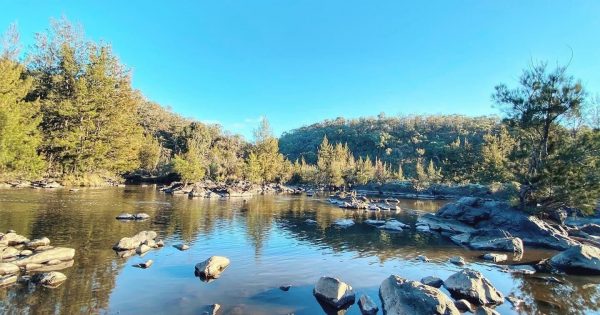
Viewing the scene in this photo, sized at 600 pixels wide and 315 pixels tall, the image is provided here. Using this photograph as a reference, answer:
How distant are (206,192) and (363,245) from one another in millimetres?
43315

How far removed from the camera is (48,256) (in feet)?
51.9

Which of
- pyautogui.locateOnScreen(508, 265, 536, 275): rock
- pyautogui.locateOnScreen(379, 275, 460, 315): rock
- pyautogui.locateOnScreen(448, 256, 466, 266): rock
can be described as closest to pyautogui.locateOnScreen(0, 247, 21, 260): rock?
pyautogui.locateOnScreen(379, 275, 460, 315): rock

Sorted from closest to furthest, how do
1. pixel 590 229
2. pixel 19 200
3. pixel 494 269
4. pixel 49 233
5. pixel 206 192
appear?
pixel 494 269, pixel 49 233, pixel 590 229, pixel 19 200, pixel 206 192

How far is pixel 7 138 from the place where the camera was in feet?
79.3

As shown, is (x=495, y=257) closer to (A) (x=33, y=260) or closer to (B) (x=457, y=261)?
(B) (x=457, y=261)

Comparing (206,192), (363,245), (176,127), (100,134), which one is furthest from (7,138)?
(176,127)

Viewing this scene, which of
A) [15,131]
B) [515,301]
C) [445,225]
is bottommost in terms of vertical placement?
[515,301]

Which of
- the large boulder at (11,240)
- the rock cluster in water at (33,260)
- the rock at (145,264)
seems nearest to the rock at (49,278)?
the rock cluster in water at (33,260)

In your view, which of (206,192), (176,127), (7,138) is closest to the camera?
(7,138)

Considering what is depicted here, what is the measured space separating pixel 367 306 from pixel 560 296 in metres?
9.22

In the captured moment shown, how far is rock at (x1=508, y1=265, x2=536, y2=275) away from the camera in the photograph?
Answer: 18.3 metres

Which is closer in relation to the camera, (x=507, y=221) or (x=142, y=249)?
(x=142, y=249)

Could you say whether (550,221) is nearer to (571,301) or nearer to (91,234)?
(571,301)

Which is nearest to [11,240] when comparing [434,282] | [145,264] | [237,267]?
Answer: [145,264]
